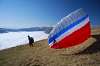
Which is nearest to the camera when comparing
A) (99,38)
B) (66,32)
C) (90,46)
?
(66,32)

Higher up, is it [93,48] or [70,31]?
[70,31]

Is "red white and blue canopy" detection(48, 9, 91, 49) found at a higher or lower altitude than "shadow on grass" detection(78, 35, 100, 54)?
higher

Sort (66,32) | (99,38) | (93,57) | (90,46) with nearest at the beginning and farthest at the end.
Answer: (93,57) → (66,32) → (90,46) → (99,38)

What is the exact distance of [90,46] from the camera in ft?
80.1

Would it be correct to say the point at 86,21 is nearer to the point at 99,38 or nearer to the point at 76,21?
the point at 76,21

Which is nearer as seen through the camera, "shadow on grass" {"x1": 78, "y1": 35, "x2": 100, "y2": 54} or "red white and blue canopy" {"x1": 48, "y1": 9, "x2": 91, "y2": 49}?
"red white and blue canopy" {"x1": 48, "y1": 9, "x2": 91, "y2": 49}

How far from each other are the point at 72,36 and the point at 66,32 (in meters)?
0.95

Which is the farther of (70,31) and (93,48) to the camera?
(93,48)

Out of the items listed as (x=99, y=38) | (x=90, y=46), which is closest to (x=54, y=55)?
(x=90, y=46)

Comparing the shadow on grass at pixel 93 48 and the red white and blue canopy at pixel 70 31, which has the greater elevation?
the red white and blue canopy at pixel 70 31

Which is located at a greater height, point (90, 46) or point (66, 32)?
point (66, 32)

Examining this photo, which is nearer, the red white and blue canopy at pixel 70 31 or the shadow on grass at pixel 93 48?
the red white and blue canopy at pixel 70 31

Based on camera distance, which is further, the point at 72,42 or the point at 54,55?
the point at 54,55

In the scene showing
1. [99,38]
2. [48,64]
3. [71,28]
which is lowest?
[48,64]
